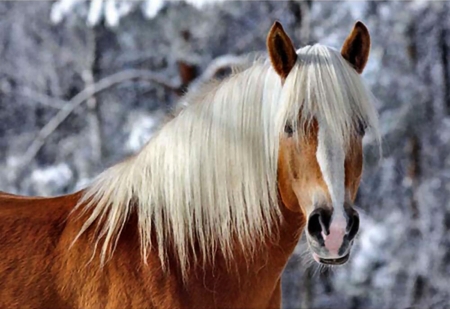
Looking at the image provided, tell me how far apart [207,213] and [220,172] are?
17 centimetres

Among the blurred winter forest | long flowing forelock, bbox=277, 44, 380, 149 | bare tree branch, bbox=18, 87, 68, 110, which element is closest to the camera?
long flowing forelock, bbox=277, 44, 380, 149

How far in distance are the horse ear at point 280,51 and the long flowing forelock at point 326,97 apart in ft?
0.11

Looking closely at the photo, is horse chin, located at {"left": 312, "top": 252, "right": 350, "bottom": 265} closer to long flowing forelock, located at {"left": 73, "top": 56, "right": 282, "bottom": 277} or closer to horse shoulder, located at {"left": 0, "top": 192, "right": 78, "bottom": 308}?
long flowing forelock, located at {"left": 73, "top": 56, "right": 282, "bottom": 277}

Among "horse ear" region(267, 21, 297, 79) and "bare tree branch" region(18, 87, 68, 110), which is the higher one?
"bare tree branch" region(18, 87, 68, 110)

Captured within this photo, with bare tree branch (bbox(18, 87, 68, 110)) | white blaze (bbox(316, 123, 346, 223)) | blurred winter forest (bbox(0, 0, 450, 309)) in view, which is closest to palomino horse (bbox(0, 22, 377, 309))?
white blaze (bbox(316, 123, 346, 223))

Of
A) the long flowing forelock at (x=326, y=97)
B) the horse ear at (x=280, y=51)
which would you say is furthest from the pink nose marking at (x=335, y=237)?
the horse ear at (x=280, y=51)

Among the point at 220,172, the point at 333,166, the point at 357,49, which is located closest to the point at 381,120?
the point at 357,49

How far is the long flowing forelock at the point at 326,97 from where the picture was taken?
2.29m

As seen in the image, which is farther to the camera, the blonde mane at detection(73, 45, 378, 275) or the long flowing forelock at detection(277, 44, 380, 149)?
the blonde mane at detection(73, 45, 378, 275)

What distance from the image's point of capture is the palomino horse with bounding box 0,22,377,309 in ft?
7.88

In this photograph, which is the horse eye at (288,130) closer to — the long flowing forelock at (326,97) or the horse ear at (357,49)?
the long flowing forelock at (326,97)

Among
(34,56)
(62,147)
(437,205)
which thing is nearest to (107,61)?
(62,147)

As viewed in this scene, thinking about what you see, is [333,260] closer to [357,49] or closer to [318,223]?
[318,223]

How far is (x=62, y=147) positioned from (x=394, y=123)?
566 centimetres
